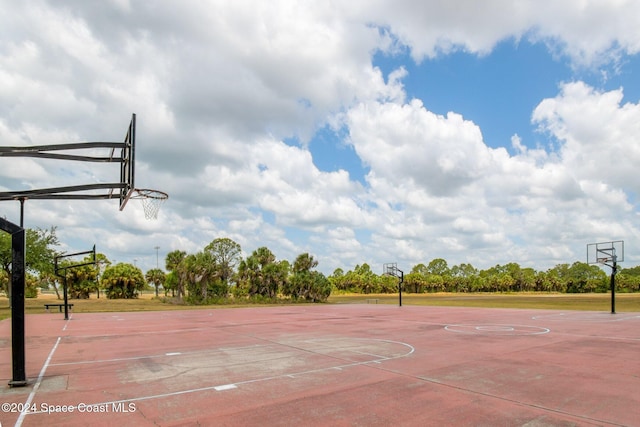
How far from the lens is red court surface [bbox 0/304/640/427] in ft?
23.7

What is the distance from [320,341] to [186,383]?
766cm

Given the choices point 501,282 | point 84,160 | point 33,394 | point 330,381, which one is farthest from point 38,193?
point 501,282

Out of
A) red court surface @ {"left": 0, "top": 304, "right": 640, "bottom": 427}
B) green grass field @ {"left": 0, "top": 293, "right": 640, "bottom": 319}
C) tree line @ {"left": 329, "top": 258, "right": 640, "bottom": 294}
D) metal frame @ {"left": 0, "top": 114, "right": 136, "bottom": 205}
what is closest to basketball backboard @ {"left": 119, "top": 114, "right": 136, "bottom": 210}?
metal frame @ {"left": 0, "top": 114, "right": 136, "bottom": 205}

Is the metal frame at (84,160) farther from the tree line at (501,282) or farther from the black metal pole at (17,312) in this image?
the tree line at (501,282)

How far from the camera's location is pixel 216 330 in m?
21.0

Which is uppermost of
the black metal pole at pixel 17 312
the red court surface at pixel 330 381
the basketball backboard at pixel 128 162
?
the basketball backboard at pixel 128 162

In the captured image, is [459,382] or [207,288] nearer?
[459,382]

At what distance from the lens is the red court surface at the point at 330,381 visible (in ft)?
23.7

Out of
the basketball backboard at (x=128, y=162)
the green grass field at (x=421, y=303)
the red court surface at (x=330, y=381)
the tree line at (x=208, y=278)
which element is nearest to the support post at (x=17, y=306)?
the red court surface at (x=330, y=381)

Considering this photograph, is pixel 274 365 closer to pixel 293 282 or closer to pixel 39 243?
pixel 39 243

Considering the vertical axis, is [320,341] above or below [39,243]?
below

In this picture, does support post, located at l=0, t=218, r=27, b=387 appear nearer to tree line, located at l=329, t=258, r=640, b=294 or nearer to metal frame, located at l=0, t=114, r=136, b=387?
metal frame, located at l=0, t=114, r=136, b=387

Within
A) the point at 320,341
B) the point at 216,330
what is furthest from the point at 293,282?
the point at 320,341

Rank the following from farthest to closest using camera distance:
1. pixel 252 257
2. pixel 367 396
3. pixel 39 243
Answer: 1. pixel 252 257
2. pixel 39 243
3. pixel 367 396
